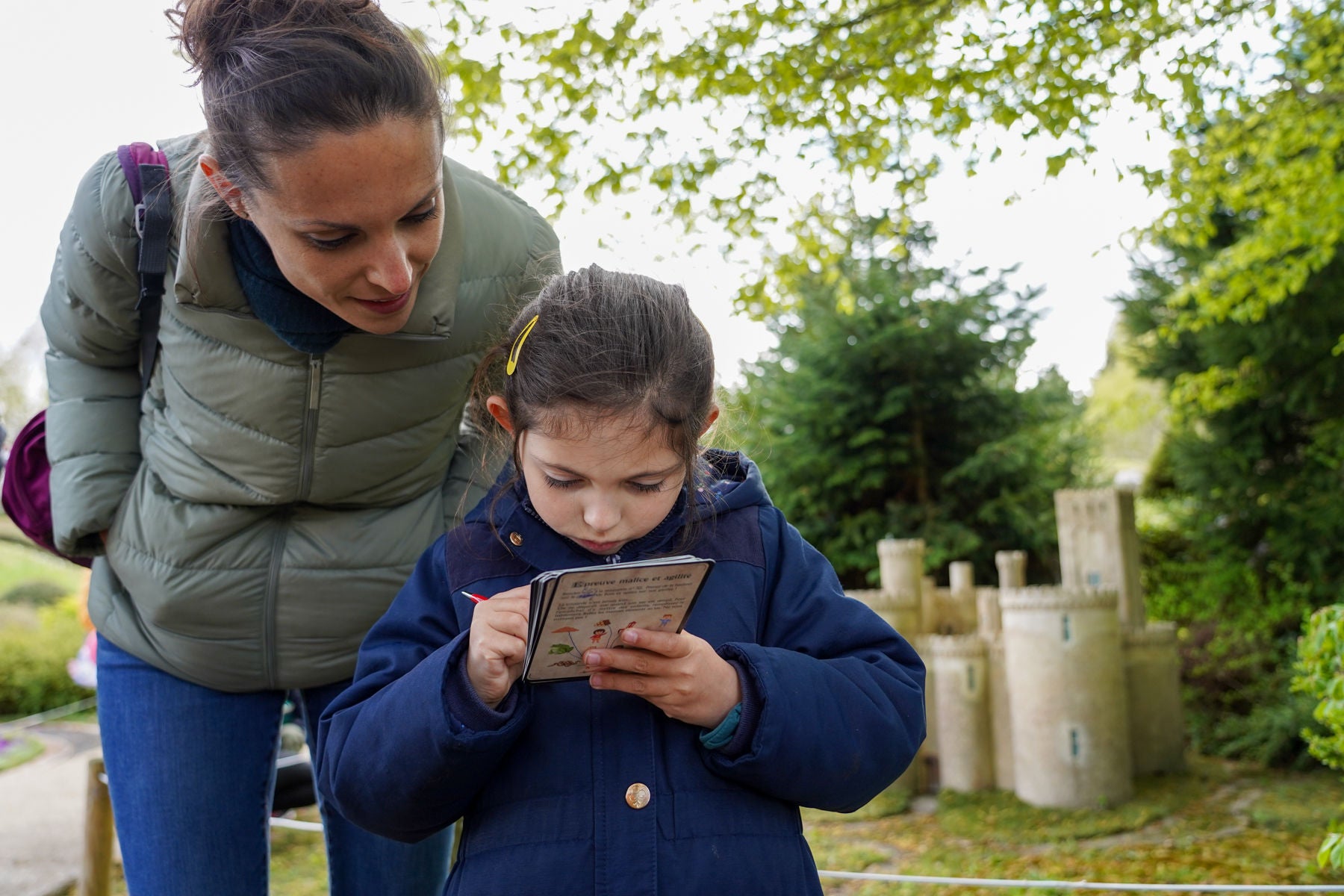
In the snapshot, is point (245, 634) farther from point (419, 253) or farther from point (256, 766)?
point (419, 253)

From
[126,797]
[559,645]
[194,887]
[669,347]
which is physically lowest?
[194,887]

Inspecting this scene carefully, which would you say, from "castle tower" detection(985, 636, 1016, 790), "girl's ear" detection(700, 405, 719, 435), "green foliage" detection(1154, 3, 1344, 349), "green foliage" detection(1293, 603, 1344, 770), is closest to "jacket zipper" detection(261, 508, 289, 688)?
"girl's ear" detection(700, 405, 719, 435)

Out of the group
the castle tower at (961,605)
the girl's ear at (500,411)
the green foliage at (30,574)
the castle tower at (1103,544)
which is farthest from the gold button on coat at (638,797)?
the green foliage at (30,574)

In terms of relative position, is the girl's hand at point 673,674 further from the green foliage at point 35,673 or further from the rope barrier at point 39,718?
the green foliage at point 35,673

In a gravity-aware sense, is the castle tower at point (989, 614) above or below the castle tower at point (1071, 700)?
above

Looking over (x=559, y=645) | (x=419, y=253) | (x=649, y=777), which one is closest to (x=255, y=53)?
(x=419, y=253)

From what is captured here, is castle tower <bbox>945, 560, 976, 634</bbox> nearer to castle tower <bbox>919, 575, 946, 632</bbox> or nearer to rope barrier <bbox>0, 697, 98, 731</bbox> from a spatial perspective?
castle tower <bbox>919, 575, 946, 632</bbox>

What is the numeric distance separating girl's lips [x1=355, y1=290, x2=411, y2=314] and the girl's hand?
618mm

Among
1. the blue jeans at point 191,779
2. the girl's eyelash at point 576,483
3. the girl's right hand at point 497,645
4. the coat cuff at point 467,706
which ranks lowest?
the blue jeans at point 191,779

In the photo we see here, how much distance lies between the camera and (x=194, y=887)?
6.06 ft

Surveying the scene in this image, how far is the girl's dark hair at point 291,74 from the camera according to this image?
1.50 meters

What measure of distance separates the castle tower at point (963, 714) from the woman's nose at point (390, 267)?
20.2ft

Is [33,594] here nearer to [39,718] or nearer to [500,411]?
[39,718]

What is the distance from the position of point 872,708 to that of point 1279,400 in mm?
9039
